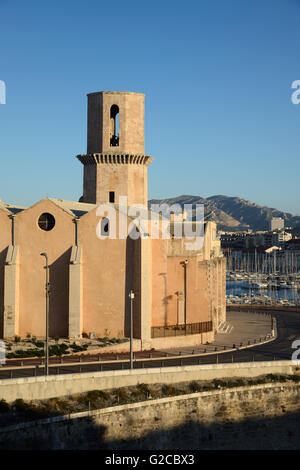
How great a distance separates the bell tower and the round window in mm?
7042

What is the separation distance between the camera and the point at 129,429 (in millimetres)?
35719

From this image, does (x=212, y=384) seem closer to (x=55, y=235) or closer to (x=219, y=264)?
(x=55, y=235)

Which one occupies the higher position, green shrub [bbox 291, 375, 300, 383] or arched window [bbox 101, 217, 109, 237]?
arched window [bbox 101, 217, 109, 237]

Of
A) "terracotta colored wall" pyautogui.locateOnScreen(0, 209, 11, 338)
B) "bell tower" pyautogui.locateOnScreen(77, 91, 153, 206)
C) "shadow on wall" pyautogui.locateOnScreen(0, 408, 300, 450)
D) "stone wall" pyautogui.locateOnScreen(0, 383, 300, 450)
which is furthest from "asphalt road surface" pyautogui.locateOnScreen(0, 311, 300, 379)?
"bell tower" pyautogui.locateOnScreen(77, 91, 153, 206)

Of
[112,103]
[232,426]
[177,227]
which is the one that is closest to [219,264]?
[177,227]

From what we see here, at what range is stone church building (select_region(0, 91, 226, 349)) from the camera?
4944 cm

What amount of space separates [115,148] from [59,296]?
45.3ft

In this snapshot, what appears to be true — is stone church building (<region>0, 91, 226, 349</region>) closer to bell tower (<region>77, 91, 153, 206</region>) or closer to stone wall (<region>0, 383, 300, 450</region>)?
bell tower (<region>77, 91, 153, 206</region>)

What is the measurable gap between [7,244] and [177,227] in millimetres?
15443

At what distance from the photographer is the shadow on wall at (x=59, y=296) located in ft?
165

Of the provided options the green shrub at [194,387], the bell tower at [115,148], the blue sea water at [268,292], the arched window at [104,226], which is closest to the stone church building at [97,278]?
the arched window at [104,226]

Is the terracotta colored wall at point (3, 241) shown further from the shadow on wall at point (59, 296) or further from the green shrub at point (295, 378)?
the green shrub at point (295, 378)

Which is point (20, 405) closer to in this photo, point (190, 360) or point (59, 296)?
point (190, 360)

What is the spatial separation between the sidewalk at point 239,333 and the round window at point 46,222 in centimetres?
1217
